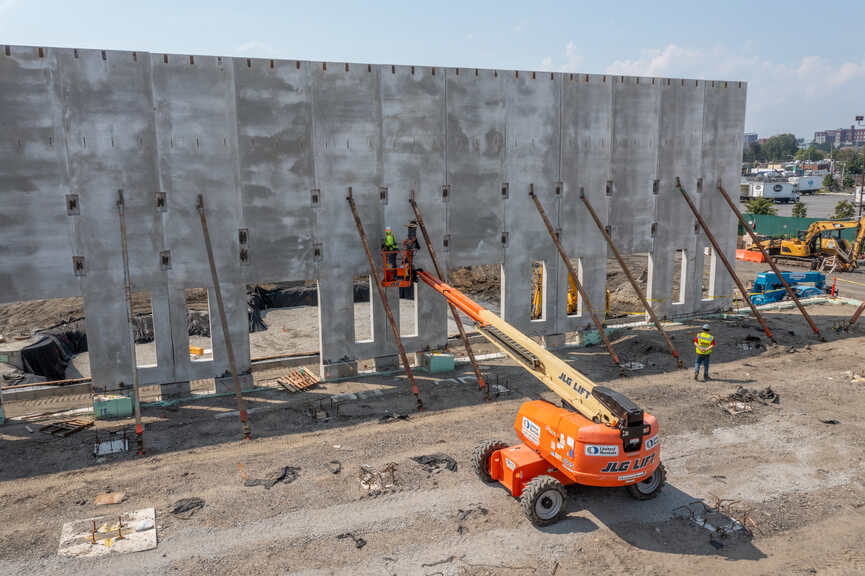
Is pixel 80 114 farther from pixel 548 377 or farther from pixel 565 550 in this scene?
pixel 565 550

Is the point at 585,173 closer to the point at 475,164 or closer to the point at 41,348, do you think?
the point at 475,164

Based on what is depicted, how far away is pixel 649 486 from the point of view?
12.5 metres

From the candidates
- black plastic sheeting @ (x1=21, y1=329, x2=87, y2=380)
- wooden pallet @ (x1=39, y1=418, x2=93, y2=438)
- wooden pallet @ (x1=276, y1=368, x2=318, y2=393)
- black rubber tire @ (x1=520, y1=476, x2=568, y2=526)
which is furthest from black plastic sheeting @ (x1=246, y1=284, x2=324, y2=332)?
black rubber tire @ (x1=520, y1=476, x2=568, y2=526)

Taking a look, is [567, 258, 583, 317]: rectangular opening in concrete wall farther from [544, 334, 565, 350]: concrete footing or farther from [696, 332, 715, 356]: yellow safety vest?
[696, 332, 715, 356]: yellow safety vest

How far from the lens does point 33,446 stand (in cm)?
1539

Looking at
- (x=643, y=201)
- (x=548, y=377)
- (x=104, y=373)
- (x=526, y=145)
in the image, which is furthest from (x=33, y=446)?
(x=643, y=201)

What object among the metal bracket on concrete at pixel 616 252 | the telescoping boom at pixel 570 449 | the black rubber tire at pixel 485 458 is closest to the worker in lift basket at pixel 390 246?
the telescoping boom at pixel 570 449

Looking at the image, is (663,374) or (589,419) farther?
(663,374)

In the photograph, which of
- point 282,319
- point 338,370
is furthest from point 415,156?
point 282,319

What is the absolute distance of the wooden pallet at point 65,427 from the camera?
634 inches

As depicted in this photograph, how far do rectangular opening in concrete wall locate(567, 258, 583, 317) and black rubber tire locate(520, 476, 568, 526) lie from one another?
40.1ft

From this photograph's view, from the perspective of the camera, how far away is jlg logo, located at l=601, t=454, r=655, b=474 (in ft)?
36.9

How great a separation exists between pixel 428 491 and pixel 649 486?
4.45 m

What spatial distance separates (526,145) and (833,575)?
15.6 m
